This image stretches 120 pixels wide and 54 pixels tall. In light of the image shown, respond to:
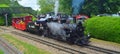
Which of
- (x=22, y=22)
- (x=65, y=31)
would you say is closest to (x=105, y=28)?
(x=65, y=31)

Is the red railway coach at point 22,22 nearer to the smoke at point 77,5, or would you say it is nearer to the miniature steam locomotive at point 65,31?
the miniature steam locomotive at point 65,31

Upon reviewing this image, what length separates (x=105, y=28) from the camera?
26453 millimetres

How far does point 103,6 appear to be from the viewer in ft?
137

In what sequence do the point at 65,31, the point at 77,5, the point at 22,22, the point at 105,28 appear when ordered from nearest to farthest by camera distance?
the point at 65,31
the point at 105,28
the point at 22,22
the point at 77,5

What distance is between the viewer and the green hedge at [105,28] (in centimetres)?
2521

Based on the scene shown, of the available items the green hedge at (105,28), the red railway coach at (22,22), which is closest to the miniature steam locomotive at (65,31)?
the green hedge at (105,28)

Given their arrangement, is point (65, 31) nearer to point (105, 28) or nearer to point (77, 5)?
point (105, 28)

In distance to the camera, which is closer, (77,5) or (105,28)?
(105,28)

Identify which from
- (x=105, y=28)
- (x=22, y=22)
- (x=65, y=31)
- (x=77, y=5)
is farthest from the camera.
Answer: (x=77, y=5)

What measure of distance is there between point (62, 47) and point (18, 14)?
24135 millimetres

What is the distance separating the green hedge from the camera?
25206 millimetres

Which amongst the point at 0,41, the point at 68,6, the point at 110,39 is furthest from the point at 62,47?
the point at 68,6

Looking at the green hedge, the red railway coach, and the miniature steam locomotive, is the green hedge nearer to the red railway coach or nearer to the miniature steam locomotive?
the miniature steam locomotive

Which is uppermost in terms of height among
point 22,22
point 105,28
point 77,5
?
point 77,5
